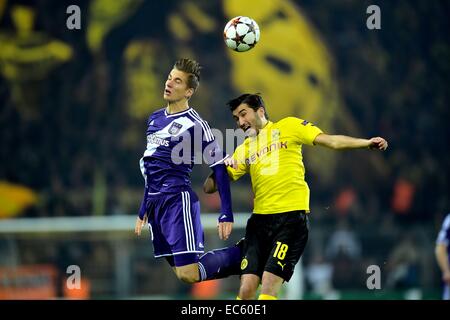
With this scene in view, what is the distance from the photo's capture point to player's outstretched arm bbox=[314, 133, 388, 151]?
25.2ft

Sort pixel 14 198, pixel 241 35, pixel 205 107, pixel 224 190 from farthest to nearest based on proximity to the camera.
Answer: pixel 205 107 < pixel 14 198 < pixel 241 35 < pixel 224 190

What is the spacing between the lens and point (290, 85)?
23188 millimetres

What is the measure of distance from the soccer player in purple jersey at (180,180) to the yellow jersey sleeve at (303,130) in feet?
2.46

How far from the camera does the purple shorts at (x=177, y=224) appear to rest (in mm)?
8633

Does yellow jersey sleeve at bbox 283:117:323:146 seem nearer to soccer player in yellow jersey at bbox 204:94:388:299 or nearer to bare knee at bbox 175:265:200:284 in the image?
soccer player in yellow jersey at bbox 204:94:388:299

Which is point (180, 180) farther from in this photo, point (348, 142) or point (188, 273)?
point (348, 142)

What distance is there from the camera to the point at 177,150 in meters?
8.66

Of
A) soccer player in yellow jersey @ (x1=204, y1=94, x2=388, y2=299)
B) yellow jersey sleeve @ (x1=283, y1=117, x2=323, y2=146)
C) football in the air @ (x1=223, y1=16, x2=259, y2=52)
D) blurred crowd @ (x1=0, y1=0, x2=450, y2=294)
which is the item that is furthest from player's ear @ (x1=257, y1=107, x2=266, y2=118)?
blurred crowd @ (x1=0, y1=0, x2=450, y2=294)

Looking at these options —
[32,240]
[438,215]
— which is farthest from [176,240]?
[438,215]

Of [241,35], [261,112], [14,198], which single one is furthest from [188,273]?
[14,198]

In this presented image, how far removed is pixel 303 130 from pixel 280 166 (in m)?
0.42

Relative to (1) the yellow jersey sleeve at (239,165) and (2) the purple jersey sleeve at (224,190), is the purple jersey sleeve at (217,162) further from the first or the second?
(1) the yellow jersey sleeve at (239,165)

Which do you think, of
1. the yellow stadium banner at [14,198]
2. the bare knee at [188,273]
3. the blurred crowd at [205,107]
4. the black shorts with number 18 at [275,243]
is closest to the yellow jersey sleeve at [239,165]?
the black shorts with number 18 at [275,243]
